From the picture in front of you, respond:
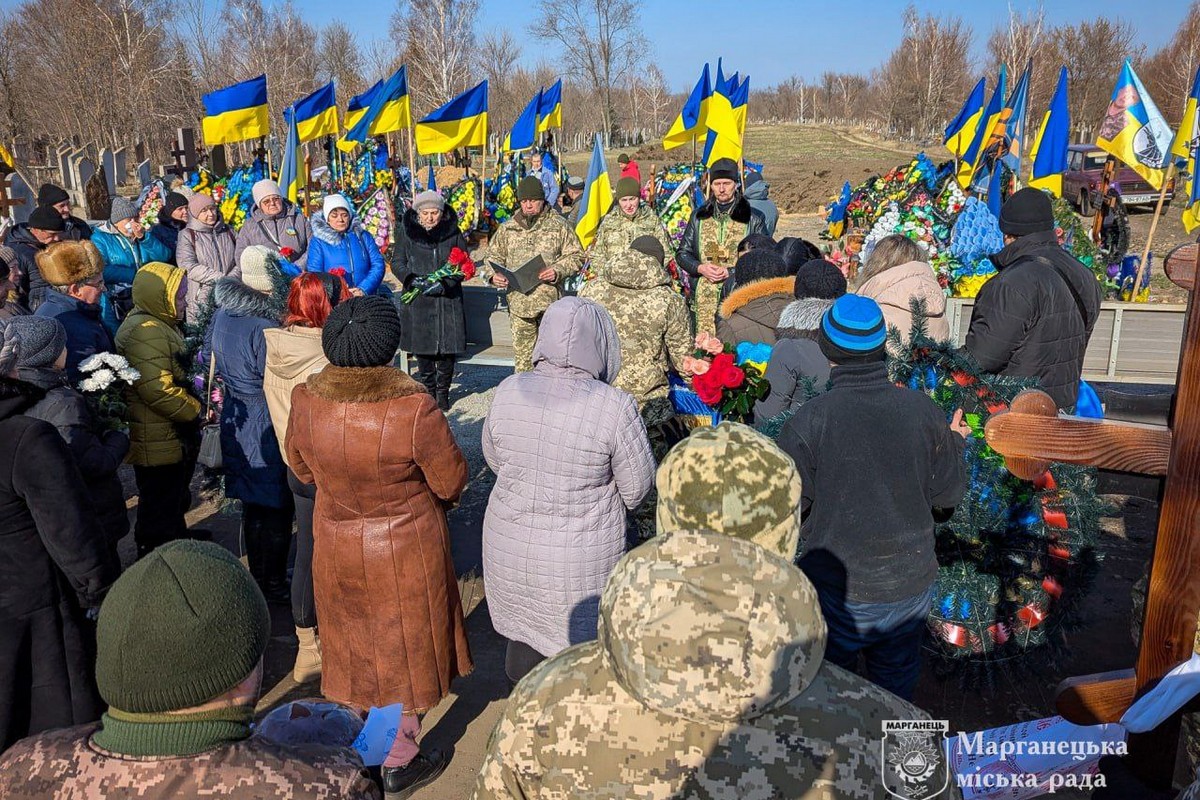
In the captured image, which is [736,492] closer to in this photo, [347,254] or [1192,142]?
[347,254]

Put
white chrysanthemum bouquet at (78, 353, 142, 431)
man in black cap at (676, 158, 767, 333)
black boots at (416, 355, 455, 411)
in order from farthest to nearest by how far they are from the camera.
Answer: black boots at (416, 355, 455, 411), man in black cap at (676, 158, 767, 333), white chrysanthemum bouquet at (78, 353, 142, 431)

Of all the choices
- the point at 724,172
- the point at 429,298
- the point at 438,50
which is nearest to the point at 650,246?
the point at 724,172

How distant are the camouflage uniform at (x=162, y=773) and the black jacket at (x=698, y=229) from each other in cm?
602

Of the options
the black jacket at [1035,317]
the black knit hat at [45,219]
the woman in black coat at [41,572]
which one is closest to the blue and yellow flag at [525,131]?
the black knit hat at [45,219]

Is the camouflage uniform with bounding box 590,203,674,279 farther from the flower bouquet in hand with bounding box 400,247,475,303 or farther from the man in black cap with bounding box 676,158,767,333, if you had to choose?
the flower bouquet in hand with bounding box 400,247,475,303

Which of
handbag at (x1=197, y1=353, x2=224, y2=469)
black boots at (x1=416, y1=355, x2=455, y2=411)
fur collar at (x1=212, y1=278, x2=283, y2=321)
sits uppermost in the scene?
fur collar at (x1=212, y1=278, x2=283, y2=321)

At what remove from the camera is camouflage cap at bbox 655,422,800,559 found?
2014 millimetres

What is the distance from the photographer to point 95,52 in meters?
31.7

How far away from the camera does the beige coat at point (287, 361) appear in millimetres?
3740

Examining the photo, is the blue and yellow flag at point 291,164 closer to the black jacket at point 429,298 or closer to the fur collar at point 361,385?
the black jacket at point 429,298

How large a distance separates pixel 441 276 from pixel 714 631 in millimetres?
5899

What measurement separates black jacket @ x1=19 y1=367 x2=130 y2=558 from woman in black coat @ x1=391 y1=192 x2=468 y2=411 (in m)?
3.57

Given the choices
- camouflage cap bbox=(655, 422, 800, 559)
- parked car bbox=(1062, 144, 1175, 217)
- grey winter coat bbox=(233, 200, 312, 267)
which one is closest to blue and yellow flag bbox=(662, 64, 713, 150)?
grey winter coat bbox=(233, 200, 312, 267)

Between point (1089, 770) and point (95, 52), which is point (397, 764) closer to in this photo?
point (1089, 770)
